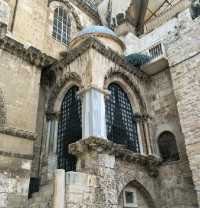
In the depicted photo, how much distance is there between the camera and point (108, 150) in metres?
8.16

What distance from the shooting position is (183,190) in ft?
29.6

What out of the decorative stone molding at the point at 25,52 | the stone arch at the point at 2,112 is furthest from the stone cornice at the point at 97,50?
the stone arch at the point at 2,112

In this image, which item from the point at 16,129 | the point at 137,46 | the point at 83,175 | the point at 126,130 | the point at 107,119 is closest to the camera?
the point at 83,175

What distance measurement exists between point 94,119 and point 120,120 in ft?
6.28

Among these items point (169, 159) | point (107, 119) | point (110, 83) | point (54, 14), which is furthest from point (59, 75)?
point (169, 159)

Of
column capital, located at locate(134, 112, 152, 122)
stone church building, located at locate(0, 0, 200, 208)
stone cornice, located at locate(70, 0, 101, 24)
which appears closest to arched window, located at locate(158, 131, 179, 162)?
stone church building, located at locate(0, 0, 200, 208)

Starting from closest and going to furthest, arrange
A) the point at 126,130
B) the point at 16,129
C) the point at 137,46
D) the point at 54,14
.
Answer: the point at 16,129 → the point at 126,130 → the point at 54,14 → the point at 137,46

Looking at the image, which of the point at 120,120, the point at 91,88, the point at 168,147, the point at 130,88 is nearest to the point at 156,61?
the point at 130,88

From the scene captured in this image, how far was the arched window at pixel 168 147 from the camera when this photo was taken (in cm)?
1023

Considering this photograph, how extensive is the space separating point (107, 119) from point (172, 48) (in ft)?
A: 13.8

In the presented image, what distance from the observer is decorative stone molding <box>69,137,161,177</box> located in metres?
7.89

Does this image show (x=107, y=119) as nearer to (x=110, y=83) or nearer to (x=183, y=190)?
(x=110, y=83)

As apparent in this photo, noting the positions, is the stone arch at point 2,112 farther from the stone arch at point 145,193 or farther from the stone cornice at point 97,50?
the stone arch at point 145,193

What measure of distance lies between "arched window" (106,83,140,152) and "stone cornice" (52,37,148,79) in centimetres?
102
